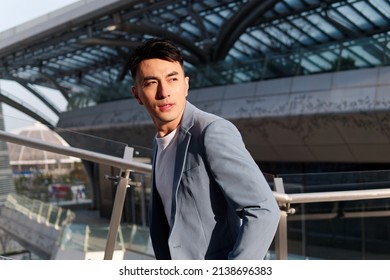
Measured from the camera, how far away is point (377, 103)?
12070mm

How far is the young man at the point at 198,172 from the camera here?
1.34 meters

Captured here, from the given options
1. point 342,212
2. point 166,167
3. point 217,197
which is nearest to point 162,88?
point 166,167

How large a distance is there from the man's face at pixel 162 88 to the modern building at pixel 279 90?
1.30 m

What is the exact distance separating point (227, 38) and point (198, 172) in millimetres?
25513

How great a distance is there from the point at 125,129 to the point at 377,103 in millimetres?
11030

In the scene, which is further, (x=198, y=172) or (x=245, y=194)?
(x=198, y=172)

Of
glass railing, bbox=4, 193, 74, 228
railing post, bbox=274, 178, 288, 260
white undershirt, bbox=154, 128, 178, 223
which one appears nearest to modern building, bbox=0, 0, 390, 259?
railing post, bbox=274, 178, 288, 260

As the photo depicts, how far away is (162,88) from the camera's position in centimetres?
148

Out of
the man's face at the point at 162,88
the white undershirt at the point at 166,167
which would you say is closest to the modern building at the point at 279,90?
the white undershirt at the point at 166,167

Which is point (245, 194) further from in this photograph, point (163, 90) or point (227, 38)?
point (227, 38)

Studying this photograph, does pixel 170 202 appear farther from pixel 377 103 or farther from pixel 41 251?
pixel 377 103

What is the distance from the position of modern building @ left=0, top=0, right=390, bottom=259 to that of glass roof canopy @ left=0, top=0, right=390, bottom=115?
0.18 feet

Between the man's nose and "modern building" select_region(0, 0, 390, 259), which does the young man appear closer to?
the man's nose

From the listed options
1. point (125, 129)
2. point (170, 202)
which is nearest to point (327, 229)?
point (170, 202)
